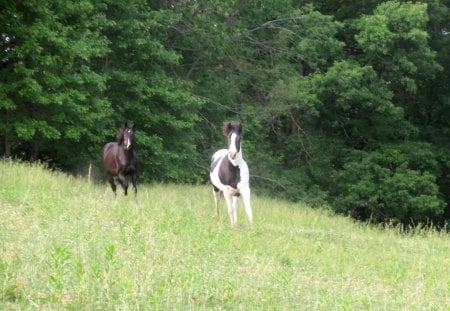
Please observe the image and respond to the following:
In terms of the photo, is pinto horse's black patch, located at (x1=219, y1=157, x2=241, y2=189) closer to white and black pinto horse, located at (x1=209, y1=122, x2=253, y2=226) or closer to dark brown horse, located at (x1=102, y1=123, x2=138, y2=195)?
white and black pinto horse, located at (x1=209, y1=122, x2=253, y2=226)

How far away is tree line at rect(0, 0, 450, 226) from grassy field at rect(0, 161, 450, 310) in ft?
25.8

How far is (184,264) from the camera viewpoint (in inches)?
270

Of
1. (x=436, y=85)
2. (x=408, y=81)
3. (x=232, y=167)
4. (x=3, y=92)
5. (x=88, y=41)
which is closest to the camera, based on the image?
(x=232, y=167)

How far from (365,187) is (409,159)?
2.73 m

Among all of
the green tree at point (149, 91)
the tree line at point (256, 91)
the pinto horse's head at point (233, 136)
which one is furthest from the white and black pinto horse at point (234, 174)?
the green tree at point (149, 91)

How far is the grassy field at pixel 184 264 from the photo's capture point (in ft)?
16.6

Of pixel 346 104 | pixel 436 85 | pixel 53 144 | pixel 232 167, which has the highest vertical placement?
pixel 436 85

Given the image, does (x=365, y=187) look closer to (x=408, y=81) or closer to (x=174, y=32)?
(x=408, y=81)

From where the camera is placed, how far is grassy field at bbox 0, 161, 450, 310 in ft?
16.6

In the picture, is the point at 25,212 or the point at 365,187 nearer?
the point at 25,212

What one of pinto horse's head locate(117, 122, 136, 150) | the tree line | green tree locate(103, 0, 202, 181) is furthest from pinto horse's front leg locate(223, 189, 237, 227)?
Result: green tree locate(103, 0, 202, 181)

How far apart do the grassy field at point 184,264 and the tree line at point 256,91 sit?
309 inches

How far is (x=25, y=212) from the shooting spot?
9.39 metres

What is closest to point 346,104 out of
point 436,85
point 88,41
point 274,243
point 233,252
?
point 436,85
